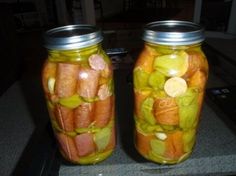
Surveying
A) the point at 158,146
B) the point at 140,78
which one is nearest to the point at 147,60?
the point at 140,78

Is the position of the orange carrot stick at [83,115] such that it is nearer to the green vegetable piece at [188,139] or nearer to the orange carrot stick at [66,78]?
the orange carrot stick at [66,78]

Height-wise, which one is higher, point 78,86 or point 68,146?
point 78,86

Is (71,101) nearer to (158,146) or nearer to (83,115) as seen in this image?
(83,115)

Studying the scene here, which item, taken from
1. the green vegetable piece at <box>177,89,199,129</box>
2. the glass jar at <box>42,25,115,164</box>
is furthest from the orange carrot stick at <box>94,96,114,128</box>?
the green vegetable piece at <box>177,89,199,129</box>

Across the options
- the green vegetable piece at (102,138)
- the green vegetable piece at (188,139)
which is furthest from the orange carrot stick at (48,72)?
the green vegetable piece at (188,139)

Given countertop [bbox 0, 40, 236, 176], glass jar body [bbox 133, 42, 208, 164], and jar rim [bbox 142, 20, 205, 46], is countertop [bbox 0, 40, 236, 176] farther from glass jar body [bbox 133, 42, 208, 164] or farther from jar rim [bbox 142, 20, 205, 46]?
jar rim [bbox 142, 20, 205, 46]

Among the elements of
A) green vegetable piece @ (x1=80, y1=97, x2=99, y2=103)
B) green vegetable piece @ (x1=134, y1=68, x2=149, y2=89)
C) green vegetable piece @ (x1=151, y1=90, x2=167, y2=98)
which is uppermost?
green vegetable piece @ (x1=134, y1=68, x2=149, y2=89)

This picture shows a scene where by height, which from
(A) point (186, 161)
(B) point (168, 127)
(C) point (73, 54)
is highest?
(C) point (73, 54)

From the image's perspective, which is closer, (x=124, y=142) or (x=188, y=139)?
(x=188, y=139)
